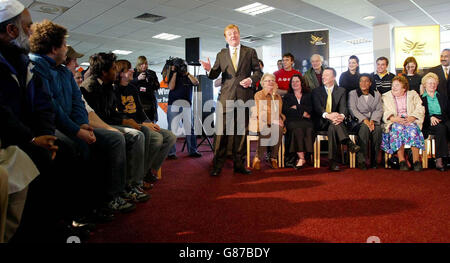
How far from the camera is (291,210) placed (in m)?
2.06

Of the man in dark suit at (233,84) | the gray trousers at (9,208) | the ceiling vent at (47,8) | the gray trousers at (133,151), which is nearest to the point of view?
the gray trousers at (9,208)

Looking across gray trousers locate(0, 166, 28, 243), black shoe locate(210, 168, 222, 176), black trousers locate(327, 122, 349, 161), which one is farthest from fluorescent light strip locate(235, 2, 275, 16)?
gray trousers locate(0, 166, 28, 243)

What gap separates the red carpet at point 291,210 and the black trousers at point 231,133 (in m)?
0.24

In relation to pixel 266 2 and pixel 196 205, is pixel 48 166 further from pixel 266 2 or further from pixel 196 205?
pixel 266 2

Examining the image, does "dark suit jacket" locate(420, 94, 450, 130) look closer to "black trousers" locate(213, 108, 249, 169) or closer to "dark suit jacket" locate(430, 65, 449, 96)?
"dark suit jacket" locate(430, 65, 449, 96)

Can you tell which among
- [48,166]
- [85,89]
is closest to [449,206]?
[48,166]

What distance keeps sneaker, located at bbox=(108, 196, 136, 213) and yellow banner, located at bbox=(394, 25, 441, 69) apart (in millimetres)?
5254

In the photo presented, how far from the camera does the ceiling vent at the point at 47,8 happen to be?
610cm

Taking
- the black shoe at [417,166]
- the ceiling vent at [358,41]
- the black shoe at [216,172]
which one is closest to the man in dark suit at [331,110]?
the black shoe at [417,166]

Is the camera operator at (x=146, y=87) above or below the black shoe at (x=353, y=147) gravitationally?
above

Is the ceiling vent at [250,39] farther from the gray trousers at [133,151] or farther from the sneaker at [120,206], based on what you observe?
the sneaker at [120,206]

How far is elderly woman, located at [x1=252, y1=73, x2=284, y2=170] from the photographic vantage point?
3.83m

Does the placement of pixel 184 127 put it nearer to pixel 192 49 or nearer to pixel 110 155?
pixel 192 49

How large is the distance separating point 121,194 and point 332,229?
143cm
